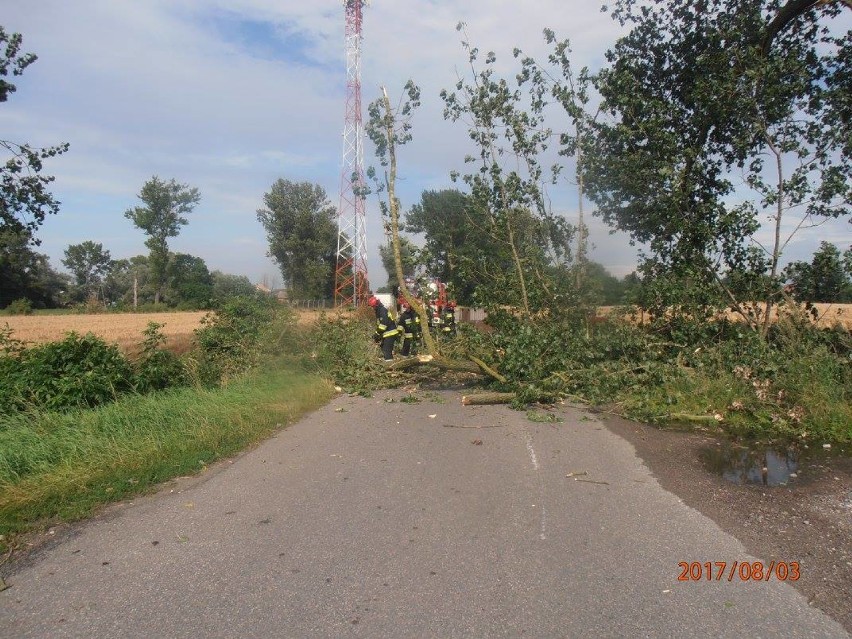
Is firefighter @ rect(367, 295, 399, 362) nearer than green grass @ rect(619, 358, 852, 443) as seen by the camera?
No

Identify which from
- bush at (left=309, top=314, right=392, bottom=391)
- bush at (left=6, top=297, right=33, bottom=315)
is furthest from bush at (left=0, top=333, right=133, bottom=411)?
bush at (left=6, top=297, right=33, bottom=315)

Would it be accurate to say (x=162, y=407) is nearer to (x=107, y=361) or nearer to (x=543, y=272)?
(x=107, y=361)

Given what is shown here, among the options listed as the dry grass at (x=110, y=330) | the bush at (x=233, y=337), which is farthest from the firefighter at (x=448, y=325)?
the dry grass at (x=110, y=330)

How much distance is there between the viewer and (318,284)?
4209cm

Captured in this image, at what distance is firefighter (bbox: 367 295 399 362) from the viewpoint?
1260cm

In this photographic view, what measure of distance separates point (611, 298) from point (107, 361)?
27.5 feet

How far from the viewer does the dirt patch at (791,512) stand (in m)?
3.73

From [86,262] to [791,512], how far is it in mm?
93876

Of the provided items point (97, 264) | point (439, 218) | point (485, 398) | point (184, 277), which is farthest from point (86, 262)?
point (485, 398)

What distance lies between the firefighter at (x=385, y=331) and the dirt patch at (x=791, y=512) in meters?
6.43

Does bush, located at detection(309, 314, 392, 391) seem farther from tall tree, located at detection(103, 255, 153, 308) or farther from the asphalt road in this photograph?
tall tree, located at detection(103, 255, 153, 308)

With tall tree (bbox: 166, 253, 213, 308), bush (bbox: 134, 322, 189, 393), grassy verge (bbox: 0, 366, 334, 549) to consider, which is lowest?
grassy verge (bbox: 0, 366, 334, 549)
